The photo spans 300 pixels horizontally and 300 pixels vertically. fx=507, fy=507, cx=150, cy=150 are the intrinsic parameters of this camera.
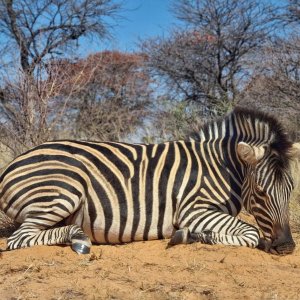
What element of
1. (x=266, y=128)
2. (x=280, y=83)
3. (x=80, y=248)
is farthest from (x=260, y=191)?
(x=280, y=83)

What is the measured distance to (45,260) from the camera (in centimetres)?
418

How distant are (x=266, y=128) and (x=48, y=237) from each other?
8.01 ft

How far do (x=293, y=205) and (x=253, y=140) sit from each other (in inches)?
92.1

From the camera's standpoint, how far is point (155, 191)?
510 centimetres

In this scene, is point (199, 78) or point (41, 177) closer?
point (41, 177)

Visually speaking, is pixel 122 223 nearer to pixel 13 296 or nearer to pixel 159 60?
pixel 13 296

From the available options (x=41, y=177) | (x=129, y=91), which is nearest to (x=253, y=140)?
(x=41, y=177)

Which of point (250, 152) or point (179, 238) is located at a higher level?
point (250, 152)

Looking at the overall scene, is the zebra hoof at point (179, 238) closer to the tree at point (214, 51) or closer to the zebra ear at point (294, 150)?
the zebra ear at point (294, 150)

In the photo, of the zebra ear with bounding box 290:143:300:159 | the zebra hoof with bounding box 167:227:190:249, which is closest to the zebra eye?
A: the zebra ear with bounding box 290:143:300:159

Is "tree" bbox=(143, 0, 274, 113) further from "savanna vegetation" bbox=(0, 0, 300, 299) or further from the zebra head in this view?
the zebra head

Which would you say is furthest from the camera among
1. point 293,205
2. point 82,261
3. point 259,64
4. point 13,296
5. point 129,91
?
point 129,91

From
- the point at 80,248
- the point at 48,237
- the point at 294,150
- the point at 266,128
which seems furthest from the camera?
the point at 266,128

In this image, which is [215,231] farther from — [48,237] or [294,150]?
[48,237]
